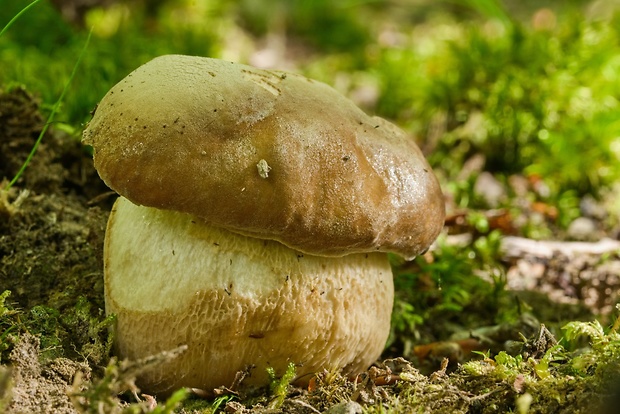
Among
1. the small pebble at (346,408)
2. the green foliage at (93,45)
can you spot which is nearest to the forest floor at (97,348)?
the small pebble at (346,408)

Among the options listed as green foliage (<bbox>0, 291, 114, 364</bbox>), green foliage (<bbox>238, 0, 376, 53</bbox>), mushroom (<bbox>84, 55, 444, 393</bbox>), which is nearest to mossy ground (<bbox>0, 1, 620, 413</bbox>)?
green foliage (<bbox>0, 291, 114, 364</bbox>)

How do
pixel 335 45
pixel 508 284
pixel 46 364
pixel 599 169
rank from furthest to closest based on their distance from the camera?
pixel 335 45 → pixel 599 169 → pixel 508 284 → pixel 46 364

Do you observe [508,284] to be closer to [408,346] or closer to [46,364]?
[408,346]

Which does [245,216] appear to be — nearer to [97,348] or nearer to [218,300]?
[218,300]

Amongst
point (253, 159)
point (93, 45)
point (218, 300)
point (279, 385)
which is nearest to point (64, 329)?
point (218, 300)

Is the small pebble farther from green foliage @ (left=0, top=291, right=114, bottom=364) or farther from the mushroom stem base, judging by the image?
green foliage @ (left=0, top=291, right=114, bottom=364)

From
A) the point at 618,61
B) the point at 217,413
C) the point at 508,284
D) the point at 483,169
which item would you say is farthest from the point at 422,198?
the point at 618,61

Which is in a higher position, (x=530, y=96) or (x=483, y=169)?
(x=530, y=96)
